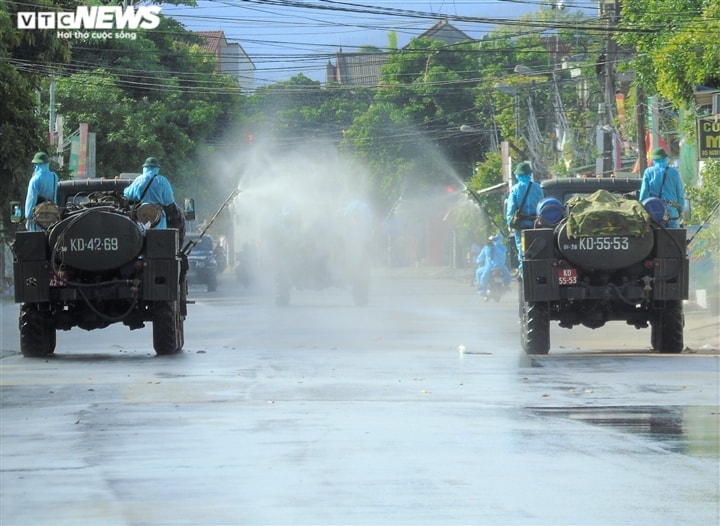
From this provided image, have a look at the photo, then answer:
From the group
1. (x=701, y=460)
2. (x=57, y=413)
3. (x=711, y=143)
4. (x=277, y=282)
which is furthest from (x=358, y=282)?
(x=701, y=460)

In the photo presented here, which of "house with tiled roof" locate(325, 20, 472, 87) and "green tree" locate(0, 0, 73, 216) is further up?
"house with tiled roof" locate(325, 20, 472, 87)

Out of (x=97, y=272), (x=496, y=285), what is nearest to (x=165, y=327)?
(x=97, y=272)

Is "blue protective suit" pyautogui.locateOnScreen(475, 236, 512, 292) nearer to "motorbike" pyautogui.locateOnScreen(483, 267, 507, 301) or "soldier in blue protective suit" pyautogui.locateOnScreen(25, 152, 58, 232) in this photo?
"motorbike" pyautogui.locateOnScreen(483, 267, 507, 301)

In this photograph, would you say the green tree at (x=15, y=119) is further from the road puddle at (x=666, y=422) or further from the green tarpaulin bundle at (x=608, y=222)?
the road puddle at (x=666, y=422)

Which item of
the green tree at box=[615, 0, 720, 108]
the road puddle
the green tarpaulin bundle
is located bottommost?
the road puddle

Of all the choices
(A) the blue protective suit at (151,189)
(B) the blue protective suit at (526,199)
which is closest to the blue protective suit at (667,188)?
(B) the blue protective suit at (526,199)

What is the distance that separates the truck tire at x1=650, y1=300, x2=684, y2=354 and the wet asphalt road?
0.29 metres

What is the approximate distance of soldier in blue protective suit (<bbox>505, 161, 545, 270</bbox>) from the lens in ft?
65.4

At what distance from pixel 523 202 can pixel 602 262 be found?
166 centimetres

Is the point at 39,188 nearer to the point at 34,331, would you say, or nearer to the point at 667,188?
the point at 34,331

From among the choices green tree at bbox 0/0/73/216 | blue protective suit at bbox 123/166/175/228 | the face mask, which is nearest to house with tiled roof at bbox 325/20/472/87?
green tree at bbox 0/0/73/216

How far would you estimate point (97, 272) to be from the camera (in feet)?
64.0

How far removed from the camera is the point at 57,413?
12.9m

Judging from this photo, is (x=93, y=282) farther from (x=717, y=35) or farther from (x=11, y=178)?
(x=717, y=35)
